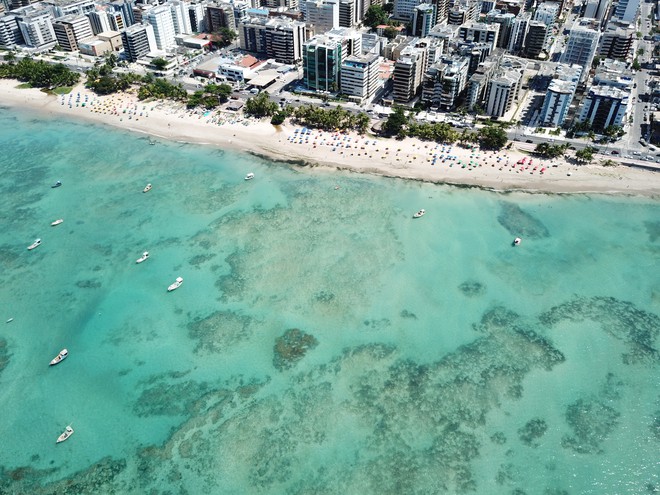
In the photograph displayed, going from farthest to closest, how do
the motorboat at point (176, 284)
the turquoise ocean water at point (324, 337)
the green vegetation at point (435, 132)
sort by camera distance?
the green vegetation at point (435, 132), the motorboat at point (176, 284), the turquoise ocean water at point (324, 337)

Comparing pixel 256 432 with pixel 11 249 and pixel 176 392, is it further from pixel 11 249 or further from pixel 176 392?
pixel 11 249

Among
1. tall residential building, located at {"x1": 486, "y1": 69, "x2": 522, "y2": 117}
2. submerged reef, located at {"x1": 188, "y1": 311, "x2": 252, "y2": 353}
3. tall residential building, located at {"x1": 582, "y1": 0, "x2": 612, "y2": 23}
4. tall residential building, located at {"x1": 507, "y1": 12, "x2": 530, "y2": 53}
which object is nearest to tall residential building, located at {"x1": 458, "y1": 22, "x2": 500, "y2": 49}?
tall residential building, located at {"x1": 507, "y1": 12, "x2": 530, "y2": 53}

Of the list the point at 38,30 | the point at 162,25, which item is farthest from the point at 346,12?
the point at 38,30

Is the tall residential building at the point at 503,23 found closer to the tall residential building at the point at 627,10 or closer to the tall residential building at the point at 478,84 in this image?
the tall residential building at the point at 478,84

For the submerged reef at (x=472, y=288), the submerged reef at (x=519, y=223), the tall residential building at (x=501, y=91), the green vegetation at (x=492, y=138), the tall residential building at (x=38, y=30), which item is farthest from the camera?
the tall residential building at (x=38, y=30)

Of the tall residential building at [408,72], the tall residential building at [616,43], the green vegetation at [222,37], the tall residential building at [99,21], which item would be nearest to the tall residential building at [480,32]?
the tall residential building at [408,72]
